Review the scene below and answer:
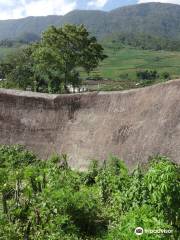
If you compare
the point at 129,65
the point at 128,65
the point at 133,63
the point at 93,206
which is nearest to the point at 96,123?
the point at 93,206

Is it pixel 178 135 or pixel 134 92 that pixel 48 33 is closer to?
pixel 134 92

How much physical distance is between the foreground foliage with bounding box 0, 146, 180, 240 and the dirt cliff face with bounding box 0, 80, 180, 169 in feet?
10.4

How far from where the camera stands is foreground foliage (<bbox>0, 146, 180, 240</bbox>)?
8.65 m

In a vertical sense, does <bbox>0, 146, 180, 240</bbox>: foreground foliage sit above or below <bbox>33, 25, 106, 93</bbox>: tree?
below

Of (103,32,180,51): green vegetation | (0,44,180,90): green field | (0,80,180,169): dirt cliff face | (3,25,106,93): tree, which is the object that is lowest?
(0,44,180,90): green field

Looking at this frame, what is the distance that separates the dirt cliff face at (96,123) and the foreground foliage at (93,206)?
3.17 meters

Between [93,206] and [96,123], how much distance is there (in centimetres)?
1011

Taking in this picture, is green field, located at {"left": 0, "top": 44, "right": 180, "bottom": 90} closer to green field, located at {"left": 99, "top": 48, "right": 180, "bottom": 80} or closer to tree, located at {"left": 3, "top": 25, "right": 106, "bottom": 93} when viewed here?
green field, located at {"left": 99, "top": 48, "right": 180, "bottom": 80}

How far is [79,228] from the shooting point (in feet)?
36.1

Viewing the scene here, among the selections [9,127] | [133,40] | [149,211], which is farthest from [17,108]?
[133,40]

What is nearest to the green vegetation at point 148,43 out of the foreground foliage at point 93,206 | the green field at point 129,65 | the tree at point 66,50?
the green field at point 129,65

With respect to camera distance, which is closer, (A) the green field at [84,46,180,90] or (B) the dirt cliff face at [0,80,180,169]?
(B) the dirt cliff face at [0,80,180,169]

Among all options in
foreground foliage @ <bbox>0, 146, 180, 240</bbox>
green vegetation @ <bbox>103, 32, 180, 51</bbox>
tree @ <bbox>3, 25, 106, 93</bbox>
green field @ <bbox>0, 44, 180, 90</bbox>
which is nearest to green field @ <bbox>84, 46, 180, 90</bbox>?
green field @ <bbox>0, 44, 180, 90</bbox>

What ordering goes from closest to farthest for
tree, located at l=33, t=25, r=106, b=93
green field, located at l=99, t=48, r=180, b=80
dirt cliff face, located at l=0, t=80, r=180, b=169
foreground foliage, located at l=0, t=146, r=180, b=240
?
1. foreground foliage, located at l=0, t=146, r=180, b=240
2. dirt cliff face, located at l=0, t=80, r=180, b=169
3. tree, located at l=33, t=25, r=106, b=93
4. green field, located at l=99, t=48, r=180, b=80
